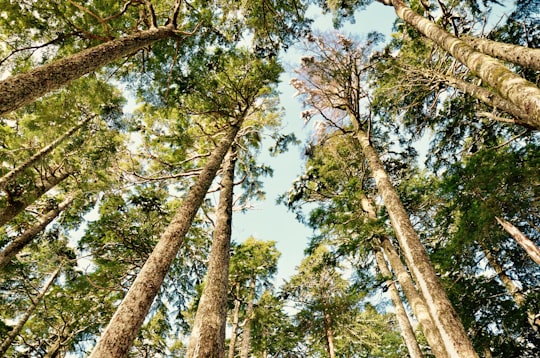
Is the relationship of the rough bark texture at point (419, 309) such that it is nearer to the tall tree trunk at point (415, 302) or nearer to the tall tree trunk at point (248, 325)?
the tall tree trunk at point (415, 302)

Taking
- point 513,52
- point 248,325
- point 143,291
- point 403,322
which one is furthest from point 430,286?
point 248,325

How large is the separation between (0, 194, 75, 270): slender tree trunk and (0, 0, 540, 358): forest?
0.27 feet

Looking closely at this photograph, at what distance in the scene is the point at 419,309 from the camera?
24.2 feet

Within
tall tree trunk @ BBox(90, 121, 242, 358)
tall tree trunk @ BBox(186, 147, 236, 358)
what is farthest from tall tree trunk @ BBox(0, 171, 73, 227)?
tall tree trunk @ BBox(186, 147, 236, 358)

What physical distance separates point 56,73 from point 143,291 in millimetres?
3351

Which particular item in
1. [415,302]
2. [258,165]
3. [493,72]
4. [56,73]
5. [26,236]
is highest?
[258,165]

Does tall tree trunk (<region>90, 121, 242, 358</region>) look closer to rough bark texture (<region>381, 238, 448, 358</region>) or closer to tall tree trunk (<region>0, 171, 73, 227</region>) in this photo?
rough bark texture (<region>381, 238, 448, 358</region>)

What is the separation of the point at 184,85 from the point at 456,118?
883 centimetres

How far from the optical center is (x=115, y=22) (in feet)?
25.6

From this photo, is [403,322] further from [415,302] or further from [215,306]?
[215,306]

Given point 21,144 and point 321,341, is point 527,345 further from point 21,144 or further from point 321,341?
point 21,144

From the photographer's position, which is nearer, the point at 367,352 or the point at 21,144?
the point at 21,144

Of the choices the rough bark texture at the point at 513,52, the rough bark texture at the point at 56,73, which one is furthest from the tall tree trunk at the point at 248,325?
the rough bark texture at the point at 513,52

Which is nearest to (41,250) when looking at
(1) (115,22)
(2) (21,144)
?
(2) (21,144)
